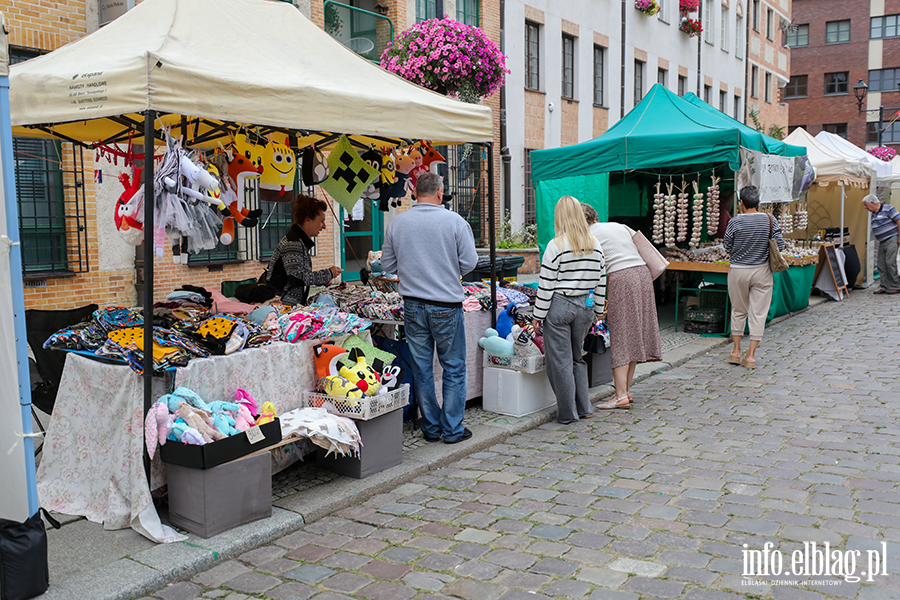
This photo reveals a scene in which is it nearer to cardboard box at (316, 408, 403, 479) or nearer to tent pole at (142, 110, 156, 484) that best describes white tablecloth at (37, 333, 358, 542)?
tent pole at (142, 110, 156, 484)

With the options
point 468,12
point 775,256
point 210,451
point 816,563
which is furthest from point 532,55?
point 816,563

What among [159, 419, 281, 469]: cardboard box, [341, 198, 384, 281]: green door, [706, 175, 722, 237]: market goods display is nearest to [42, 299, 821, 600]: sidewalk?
[159, 419, 281, 469]: cardboard box

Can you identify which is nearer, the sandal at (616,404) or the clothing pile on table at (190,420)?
the clothing pile on table at (190,420)

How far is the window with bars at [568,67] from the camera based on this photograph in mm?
19844

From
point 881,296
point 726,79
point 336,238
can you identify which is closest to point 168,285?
point 336,238

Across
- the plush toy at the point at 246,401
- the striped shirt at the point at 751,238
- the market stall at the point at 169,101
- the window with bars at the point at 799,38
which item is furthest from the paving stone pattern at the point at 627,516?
the window with bars at the point at 799,38

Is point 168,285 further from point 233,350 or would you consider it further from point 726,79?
point 726,79

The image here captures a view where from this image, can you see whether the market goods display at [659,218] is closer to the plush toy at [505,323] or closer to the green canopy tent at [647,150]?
the green canopy tent at [647,150]

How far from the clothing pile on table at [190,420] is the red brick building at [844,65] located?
4934cm

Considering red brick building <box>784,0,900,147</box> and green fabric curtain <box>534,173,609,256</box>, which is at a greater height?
red brick building <box>784,0,900,147</box>

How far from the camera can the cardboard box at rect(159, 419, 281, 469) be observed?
3.82m

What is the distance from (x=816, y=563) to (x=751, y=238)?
5.14 metres

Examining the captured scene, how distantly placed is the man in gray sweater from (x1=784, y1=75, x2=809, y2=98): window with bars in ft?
163

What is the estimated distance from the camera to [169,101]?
3.91 metres
